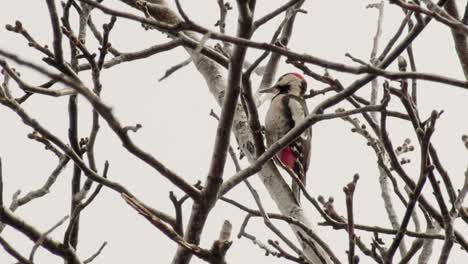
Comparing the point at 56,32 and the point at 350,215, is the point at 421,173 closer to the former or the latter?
the point at 350,215

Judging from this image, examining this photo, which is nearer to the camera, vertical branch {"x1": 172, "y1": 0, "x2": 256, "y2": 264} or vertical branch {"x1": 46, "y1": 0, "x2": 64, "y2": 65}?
vertical branch {"x1": 46, "y1": 0, "x2": 64, "y2": 65}

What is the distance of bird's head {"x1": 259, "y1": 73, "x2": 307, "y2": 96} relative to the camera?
24.7ft

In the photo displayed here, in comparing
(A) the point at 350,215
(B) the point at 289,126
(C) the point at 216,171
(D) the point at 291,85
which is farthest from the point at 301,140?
(A) the point at 350,215

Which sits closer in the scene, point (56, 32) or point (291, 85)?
point (56, 32)

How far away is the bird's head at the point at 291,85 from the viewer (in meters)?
7.54

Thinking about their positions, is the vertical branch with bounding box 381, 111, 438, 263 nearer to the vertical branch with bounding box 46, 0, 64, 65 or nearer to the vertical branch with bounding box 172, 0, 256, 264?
the vertical branch with bounding box 172, 0, 256, 264

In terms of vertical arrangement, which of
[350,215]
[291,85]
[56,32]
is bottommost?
[350,215]

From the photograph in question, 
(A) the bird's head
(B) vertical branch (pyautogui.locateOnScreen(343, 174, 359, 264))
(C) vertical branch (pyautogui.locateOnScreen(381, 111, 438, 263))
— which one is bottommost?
(B) vertical branch (pyautogui.locateOnScreen(343, 174, 359, 264))

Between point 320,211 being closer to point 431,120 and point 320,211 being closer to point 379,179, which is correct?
point 431,120

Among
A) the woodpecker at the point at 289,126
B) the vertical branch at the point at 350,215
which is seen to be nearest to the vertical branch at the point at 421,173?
the vertical branch at the point at 350,215

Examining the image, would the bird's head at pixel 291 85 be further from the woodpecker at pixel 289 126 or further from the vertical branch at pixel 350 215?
the vertical branch at pixel 350 215

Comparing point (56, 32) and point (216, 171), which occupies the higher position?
point (56, 32)

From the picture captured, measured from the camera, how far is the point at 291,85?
7.58 m

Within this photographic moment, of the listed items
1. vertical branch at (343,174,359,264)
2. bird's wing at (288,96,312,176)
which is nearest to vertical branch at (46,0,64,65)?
vertical branch at (343,174,359,264)
